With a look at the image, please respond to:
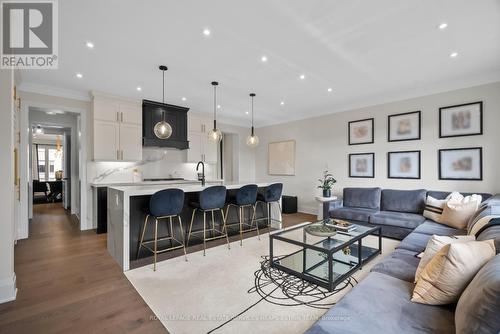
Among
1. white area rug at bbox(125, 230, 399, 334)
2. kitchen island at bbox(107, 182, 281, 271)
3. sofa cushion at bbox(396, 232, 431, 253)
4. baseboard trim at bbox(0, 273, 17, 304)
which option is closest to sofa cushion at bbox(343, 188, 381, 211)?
white area rug at bbox(125, 230, 399, 334)

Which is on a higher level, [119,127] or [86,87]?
[86,87]

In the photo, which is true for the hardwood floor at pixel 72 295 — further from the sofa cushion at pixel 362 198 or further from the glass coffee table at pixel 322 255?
the sofa cushion at pixel 362 198

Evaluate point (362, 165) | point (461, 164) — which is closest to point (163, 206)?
point (362, 165)

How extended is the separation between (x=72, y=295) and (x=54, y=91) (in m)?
4.04

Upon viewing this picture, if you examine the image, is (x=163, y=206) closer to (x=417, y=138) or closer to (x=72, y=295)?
(x=72, y=295)

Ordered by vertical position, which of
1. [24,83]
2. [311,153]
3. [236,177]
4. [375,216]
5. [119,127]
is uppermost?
[24,83]

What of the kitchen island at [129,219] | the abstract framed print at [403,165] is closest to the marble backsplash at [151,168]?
the kitchen island at [129,219]

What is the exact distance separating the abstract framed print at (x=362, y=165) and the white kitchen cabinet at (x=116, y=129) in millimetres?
4904

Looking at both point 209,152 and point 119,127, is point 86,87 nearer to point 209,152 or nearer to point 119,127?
point 119,127

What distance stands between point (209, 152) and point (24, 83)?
3930 millimetres

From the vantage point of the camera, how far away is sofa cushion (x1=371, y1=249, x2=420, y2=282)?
1.79 metres

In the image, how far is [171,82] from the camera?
4172 mm

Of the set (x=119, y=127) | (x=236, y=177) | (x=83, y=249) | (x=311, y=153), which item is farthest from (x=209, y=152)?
(x=83, y=249)

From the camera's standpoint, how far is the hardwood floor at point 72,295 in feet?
6.12
